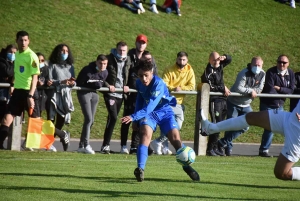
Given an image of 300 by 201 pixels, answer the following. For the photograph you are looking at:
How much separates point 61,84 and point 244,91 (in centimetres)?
420

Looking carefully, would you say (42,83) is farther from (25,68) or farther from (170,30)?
(170,30)

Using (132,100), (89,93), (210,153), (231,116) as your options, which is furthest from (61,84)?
(231,116)

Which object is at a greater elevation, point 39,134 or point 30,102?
point 30,102

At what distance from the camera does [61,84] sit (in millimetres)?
16156

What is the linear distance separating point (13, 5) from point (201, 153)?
13.1 metres

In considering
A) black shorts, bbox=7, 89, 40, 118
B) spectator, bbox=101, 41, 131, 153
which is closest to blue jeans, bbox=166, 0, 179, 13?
spectator, bbox=101, 41, 131, 153

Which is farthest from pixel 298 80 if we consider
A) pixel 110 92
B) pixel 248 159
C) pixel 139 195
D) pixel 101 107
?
pixel 139 195

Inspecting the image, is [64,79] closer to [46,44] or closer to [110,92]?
[110,92]

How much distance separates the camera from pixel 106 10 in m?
29.3

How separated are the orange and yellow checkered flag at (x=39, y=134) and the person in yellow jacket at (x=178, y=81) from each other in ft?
7.81

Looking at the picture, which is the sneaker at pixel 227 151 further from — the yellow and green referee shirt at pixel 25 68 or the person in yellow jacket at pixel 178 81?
the yellow and green referee shirt at pixel 25 68

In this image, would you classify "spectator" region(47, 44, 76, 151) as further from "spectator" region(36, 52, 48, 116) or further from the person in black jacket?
the person in black jacket

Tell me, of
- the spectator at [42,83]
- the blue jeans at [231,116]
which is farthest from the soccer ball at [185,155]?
the blue jeans at [231,116]

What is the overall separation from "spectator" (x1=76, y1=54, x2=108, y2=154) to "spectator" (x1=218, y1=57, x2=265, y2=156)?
311 centimetres
